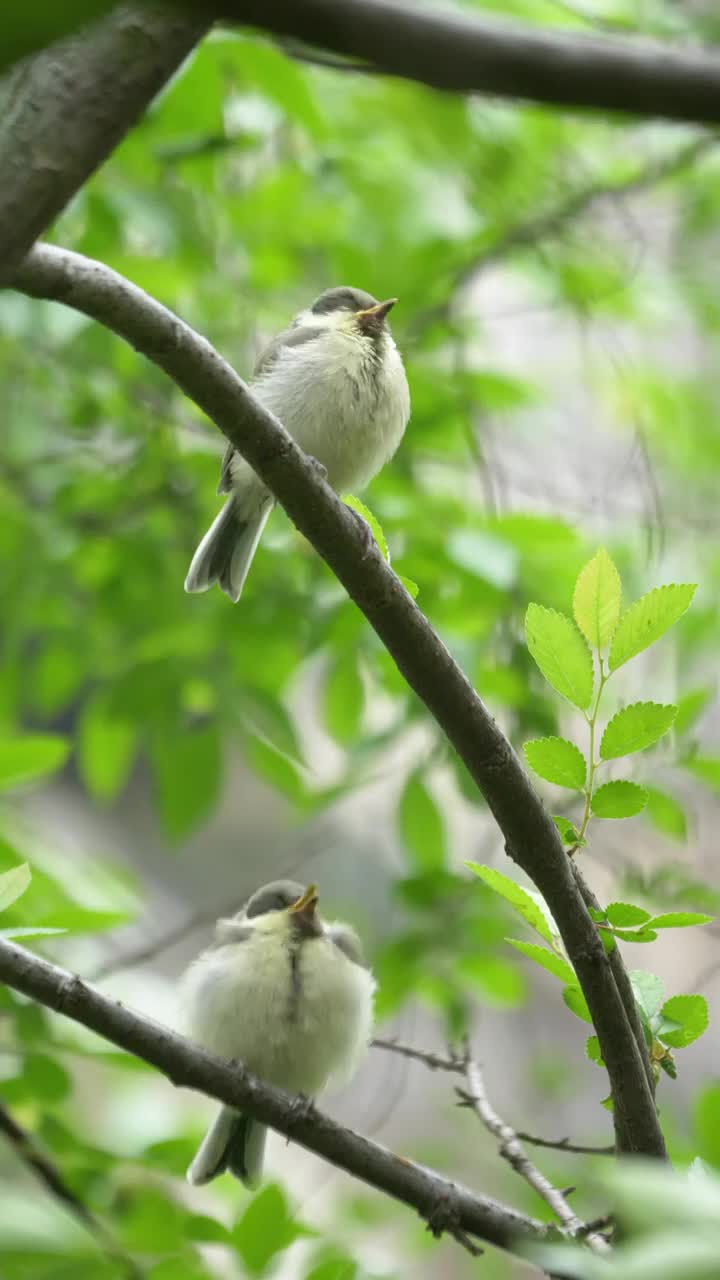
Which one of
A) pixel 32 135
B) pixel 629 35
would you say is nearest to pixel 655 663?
pixel 629 35

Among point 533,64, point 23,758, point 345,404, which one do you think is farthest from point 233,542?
point 533,64

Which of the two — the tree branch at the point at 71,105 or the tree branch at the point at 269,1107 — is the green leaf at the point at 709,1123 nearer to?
the tree branch at the point at 269,1107

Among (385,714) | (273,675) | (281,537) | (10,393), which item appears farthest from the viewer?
(385,714)

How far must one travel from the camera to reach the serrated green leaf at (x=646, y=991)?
5.21ft

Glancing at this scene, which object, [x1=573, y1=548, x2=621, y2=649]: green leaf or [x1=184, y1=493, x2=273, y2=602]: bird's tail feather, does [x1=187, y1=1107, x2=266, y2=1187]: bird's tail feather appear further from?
[x1=573, y1=548, x2=621, y2=649]: green leaf

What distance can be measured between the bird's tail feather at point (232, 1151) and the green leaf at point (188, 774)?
0.86 m

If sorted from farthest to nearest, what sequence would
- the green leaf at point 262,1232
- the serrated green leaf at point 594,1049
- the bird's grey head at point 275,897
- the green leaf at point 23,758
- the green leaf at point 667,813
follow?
the bird's grey head at point 275,897 → the green leaf at point 667,813 → the green leaf at point 23,758 → the green leaf at point 262,1232 → the serrated green leaf at point 594,1049

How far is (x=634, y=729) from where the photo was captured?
142 cm

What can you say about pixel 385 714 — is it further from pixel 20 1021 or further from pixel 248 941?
pixel 20 1021

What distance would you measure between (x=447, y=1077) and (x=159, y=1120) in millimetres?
4218

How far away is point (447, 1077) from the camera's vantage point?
7.70 m

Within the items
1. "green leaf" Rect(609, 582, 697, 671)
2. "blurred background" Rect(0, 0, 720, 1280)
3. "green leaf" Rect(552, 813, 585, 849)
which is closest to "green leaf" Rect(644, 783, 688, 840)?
"blurred background" Rect(0, 0, 720, 1280)

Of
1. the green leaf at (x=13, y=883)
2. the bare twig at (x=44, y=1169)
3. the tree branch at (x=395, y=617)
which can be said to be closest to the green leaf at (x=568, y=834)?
the tree branch at (x=395, y=617)

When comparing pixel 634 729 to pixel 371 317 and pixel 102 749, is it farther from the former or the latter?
pixel 102 749
